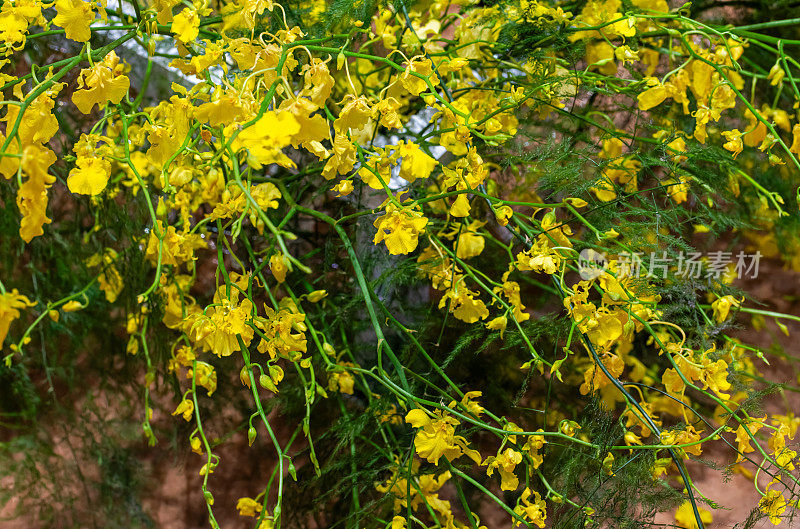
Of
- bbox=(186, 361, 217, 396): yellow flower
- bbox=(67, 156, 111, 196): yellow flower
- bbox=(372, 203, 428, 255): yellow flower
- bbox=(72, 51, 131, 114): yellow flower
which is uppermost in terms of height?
bbox=(72, 51, 131, 114): yellow flower

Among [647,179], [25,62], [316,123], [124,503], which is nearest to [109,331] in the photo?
[124,503]

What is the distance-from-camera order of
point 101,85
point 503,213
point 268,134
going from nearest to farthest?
point 268,134 < point 101,85 < point 503,213

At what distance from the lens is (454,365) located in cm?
77

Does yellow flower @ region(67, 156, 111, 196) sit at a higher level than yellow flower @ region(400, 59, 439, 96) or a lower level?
lower

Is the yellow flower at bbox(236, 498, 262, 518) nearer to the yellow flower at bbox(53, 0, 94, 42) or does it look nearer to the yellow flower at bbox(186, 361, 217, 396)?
the yellow flower at bbox(186, 361, 217, 396)

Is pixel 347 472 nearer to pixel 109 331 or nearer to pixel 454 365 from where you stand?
pixel 454 365

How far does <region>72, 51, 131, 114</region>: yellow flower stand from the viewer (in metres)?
0.46

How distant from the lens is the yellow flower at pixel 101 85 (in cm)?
46

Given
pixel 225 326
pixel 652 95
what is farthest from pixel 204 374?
pixel 652 95

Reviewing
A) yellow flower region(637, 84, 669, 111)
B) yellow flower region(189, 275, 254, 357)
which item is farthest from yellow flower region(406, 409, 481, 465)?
yellow flower region(637, 84, 669, 111)

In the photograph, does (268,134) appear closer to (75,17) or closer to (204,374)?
(75,17)

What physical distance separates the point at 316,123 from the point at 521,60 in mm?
411

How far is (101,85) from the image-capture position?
461 millimetres

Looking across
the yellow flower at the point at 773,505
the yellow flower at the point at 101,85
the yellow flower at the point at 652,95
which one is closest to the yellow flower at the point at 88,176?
the yellow flower at the point at 101,85
